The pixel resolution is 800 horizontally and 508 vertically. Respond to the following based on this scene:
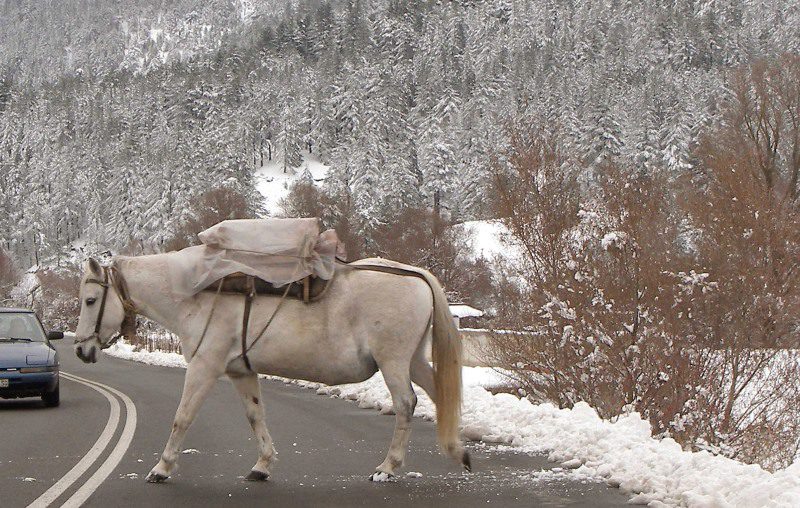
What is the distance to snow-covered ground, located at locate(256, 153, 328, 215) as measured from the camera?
6176 inches

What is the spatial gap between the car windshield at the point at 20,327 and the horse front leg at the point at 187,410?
412 inches

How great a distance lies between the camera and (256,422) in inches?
314

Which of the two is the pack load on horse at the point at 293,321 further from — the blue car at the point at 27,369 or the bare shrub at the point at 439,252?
the bare shrub at the point at 439,252

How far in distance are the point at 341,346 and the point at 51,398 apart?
33.8ft

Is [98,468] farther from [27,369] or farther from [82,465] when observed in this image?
[27,369]

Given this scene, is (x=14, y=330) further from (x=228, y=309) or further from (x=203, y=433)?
(x=228, y=309)

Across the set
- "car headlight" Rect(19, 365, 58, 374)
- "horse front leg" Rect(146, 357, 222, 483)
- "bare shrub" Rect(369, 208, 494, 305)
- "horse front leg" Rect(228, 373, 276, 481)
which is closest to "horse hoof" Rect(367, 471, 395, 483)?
"horse front leg" Rect(228, 373, 276, 481)

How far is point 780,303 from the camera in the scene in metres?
15.8

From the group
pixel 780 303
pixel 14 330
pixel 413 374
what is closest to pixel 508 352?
pixel 780 303

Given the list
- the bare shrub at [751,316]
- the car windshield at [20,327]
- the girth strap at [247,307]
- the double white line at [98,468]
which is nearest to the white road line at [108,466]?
the double white line at [98,468]

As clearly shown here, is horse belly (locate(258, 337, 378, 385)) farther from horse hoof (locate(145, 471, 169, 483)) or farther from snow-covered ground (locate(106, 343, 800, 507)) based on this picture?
snow-covered ground (locate(106, 343, 800, 507))

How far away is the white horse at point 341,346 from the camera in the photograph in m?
7.61

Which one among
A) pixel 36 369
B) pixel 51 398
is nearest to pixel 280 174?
pixel 51 398

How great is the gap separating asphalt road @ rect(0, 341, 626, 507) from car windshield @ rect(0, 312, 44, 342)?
8.41ft
